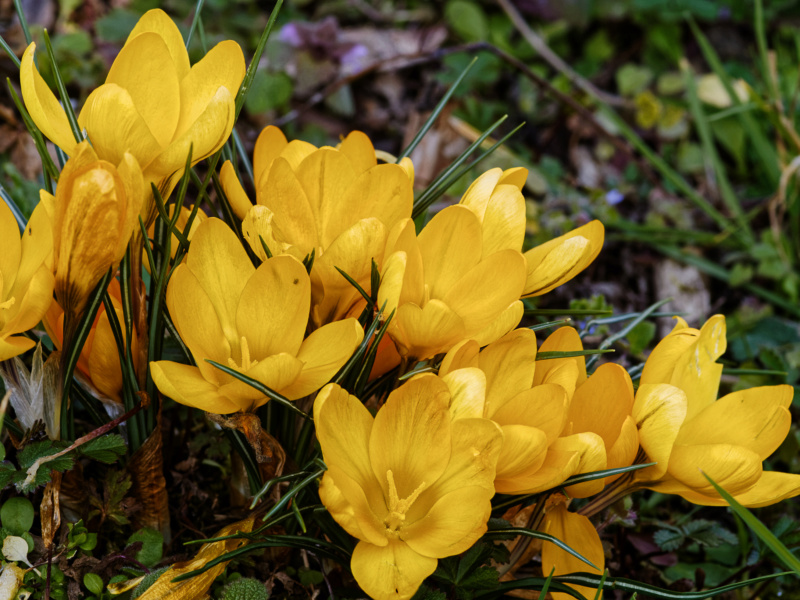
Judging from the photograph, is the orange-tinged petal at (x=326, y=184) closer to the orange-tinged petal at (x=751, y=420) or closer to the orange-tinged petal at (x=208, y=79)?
the orange-tinged petal at (x=208, y=79)

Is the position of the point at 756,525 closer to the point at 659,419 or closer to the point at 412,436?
the point at 659,419

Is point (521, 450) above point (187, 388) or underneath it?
underneath

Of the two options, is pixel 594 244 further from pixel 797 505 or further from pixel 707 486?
pixel 797 505

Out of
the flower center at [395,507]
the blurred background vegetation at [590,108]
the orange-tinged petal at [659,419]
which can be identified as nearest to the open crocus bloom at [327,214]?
the flower center at [395,507]

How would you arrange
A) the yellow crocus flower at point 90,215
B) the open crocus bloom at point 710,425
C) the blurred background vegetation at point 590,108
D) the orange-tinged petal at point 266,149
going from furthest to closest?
1. the blurred background vegetation at point 590,108
2. the orange-tinged petal at point 266,149
3. the open crocus bloom at point 710,425
4. the yellow crocus flower at point 90,215

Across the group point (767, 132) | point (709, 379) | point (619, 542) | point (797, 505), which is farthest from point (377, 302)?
point (767, 132)

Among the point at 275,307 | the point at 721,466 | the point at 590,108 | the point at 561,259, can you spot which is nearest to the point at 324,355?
the point at 275,307
